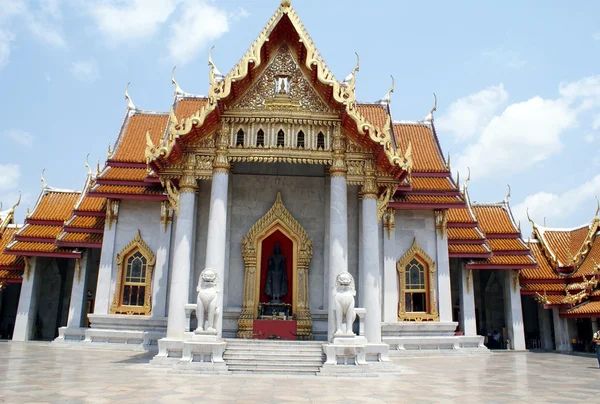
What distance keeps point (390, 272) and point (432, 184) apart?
378 cm

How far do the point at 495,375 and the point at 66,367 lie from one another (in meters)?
9.25

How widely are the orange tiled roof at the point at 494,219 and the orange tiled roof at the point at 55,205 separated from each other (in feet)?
58.4

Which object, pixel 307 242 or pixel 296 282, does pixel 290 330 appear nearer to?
pixel 296 282

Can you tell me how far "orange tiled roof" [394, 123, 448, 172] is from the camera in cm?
1945

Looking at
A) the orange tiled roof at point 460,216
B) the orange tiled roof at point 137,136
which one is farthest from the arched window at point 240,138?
the orange tiled roof at point 460,216

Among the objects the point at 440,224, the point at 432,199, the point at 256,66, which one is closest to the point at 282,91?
the point at 256,66

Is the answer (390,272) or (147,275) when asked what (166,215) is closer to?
(147,275)

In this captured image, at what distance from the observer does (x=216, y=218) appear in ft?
39.6

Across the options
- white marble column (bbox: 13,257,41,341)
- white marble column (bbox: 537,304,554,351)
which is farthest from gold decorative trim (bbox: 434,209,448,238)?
white marble column (bbox: 13,257,41,341)

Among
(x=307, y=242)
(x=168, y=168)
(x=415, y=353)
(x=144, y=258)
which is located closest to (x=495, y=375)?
(x=415, y=353)

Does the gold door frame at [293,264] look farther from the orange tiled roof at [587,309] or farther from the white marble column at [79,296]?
the orange tiled roof at [587,309]

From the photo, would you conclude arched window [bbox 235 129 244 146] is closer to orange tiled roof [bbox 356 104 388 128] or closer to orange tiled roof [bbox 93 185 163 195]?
orange tiled roof [bbox 93 185 163 195]

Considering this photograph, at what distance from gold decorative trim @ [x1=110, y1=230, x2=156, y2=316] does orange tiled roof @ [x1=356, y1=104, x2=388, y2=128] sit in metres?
9.34

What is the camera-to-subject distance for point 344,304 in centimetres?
1117
